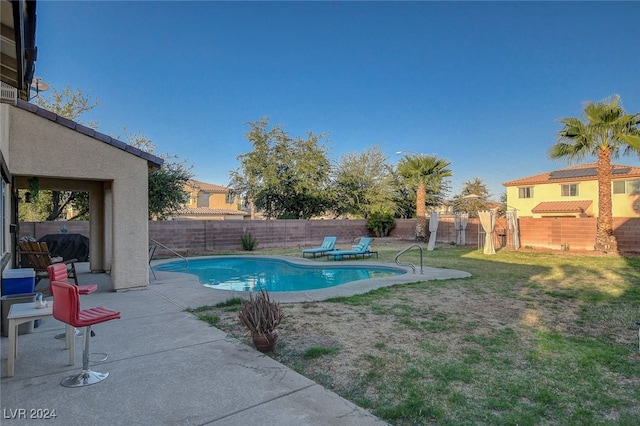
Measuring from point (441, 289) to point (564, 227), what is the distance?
13718 mm

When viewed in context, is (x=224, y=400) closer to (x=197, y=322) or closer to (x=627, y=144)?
(x=197, y=322)

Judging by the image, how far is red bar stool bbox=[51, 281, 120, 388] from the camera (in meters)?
3.39

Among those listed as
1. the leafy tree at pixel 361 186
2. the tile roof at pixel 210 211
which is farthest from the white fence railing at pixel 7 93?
the tile roof at pixel 210 211

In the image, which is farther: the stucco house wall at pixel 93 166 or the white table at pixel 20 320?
the stucco house wall at pixel 93 166

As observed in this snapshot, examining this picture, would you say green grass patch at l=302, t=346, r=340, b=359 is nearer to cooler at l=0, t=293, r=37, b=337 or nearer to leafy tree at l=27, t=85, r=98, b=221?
cooler at l=0, t=293, r=37, b=337

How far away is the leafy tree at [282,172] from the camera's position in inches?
1035

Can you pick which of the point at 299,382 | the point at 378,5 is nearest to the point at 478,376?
the point at 299,382

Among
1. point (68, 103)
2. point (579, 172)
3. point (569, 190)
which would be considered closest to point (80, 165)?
point (68, 103)

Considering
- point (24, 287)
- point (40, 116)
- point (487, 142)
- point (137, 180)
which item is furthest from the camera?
point (487, 142)

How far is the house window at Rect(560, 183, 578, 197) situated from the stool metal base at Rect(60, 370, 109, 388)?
1408 inches

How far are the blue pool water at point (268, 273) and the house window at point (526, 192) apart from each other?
26.5 metres

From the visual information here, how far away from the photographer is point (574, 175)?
1199 inches

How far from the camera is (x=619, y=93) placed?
15.2 m

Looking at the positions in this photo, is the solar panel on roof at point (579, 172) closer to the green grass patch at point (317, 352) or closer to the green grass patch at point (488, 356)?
the green grass patch at point (488, 356)
